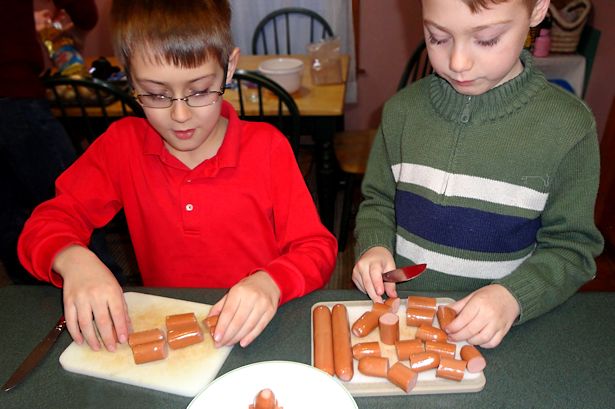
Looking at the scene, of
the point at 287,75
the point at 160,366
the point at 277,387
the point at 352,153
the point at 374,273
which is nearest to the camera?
the point at 277,387

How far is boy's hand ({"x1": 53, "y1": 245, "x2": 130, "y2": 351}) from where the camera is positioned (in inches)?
30.5

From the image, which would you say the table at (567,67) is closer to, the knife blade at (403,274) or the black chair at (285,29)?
the black chair at (285,29)

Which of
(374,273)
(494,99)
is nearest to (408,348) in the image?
(374,273)

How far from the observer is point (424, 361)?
0.69 m

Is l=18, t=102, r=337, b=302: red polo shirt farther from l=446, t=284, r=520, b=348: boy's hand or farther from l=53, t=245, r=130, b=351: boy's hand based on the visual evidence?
l=446, t=284, r=520, b=348: boy's hand

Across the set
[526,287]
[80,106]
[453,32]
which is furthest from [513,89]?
[80,106]

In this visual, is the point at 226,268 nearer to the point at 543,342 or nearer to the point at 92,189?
the point at 92,189

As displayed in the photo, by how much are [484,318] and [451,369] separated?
10 cm

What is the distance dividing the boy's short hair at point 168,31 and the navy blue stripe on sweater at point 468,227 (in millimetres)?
483

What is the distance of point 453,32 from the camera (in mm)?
757

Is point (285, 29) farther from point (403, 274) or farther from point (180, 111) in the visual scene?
point (403, 274)

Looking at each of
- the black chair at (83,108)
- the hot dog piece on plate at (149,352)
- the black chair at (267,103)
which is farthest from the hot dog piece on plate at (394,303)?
the black chair at (83,108)

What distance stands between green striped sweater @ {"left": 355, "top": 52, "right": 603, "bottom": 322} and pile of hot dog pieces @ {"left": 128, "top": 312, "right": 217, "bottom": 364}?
14.3 inches

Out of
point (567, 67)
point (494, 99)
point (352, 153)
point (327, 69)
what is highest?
point (494, 99)
